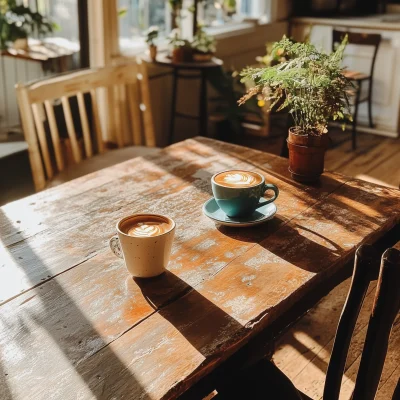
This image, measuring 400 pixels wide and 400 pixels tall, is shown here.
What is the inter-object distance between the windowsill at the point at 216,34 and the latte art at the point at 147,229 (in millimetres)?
2603

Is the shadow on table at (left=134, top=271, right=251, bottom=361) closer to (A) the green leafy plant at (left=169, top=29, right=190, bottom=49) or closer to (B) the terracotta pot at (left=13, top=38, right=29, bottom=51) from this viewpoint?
(B) the terracotta pot at (left=13, top=38, right=29, bottom=51)

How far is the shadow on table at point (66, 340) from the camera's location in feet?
3.21

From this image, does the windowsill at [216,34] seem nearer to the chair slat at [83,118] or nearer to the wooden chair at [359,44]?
the wooden chair at [359,44]

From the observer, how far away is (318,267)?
1.33 metres

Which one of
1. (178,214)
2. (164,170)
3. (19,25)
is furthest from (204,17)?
(178,214)

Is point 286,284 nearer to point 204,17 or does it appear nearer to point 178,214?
point 178,214

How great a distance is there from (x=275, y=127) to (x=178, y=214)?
3564 millimetres

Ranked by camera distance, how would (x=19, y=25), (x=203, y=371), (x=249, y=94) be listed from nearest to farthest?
(x=203, y=371)
(x=249, y=94)
(x=19, y=25)

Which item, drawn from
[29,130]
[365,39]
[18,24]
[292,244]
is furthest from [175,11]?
[292,244]

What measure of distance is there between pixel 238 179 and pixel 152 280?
421 mm

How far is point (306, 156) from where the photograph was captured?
174 centimetres

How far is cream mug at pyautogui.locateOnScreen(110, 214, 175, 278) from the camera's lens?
4.02 ft

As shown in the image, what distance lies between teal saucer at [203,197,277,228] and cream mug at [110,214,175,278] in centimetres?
23

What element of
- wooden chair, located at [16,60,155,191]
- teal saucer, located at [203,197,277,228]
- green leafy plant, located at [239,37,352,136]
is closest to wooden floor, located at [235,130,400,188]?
wooden chair, located at [16,60,155,191]
